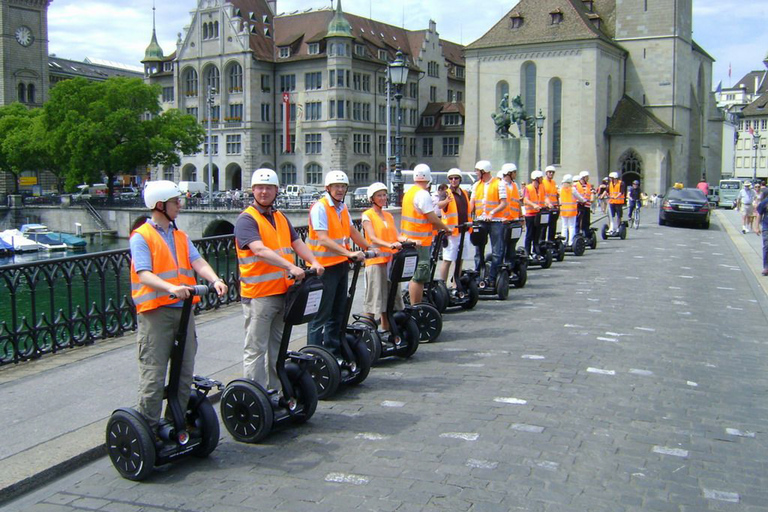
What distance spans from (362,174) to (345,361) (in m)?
63.9

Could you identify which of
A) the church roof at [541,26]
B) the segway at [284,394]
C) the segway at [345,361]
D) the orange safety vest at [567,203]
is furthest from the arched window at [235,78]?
the segway at [284,394]

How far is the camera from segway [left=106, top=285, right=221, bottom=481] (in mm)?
5348

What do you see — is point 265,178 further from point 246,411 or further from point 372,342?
point 372,342

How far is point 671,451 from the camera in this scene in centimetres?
588

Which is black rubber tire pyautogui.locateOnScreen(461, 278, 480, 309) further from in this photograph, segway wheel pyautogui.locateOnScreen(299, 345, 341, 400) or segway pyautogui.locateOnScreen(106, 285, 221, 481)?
segway pyautogui.locateOnScreen(106, 285, 221, 481)

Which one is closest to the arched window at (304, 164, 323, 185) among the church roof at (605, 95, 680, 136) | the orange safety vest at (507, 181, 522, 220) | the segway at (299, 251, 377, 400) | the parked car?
the church roof at (605, 95, 680, 136)

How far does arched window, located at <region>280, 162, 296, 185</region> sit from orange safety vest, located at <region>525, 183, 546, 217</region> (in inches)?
2210

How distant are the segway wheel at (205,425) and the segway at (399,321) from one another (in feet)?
9.11

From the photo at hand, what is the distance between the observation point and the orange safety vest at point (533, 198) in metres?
16.1

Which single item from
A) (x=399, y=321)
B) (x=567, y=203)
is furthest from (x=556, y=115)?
(x=399, y=321)

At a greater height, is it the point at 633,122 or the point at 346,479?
the point at 633,122

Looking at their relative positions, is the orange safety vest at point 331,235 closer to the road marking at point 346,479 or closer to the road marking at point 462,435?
the road marking at point 462,435

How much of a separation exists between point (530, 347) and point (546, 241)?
8.76 meters

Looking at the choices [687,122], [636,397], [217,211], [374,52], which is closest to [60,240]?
[217,211]
